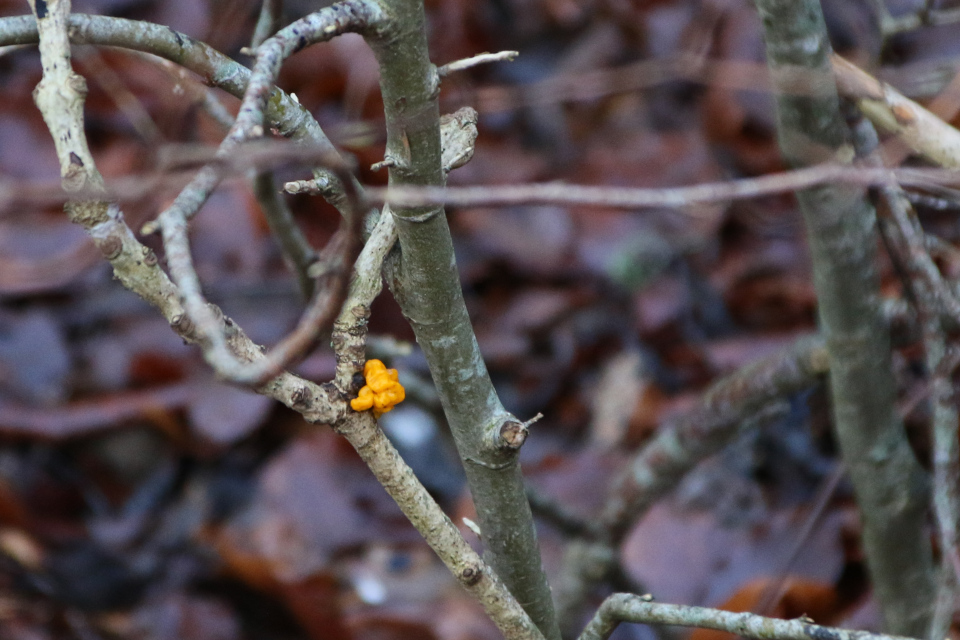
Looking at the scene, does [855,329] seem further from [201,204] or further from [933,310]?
[201,204]

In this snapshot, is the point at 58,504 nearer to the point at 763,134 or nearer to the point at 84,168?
the point at 84,168

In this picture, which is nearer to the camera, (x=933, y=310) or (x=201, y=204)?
(x=201, y=204)

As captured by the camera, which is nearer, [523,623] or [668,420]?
[523,623]

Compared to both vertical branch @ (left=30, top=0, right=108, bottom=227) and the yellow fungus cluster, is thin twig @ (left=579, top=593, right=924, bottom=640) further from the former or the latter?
vertical branch @ (left=30, top=0, right=108, bottom=227)

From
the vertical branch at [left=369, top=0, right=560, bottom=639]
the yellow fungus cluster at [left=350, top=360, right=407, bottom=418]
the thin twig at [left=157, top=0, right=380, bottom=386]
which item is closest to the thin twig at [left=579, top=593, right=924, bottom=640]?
the vertical branch at [left=369, top=0, right=560, bottom=639]

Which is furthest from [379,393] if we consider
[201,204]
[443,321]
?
[201,204]

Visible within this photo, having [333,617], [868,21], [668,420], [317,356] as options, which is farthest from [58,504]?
[868,21]
